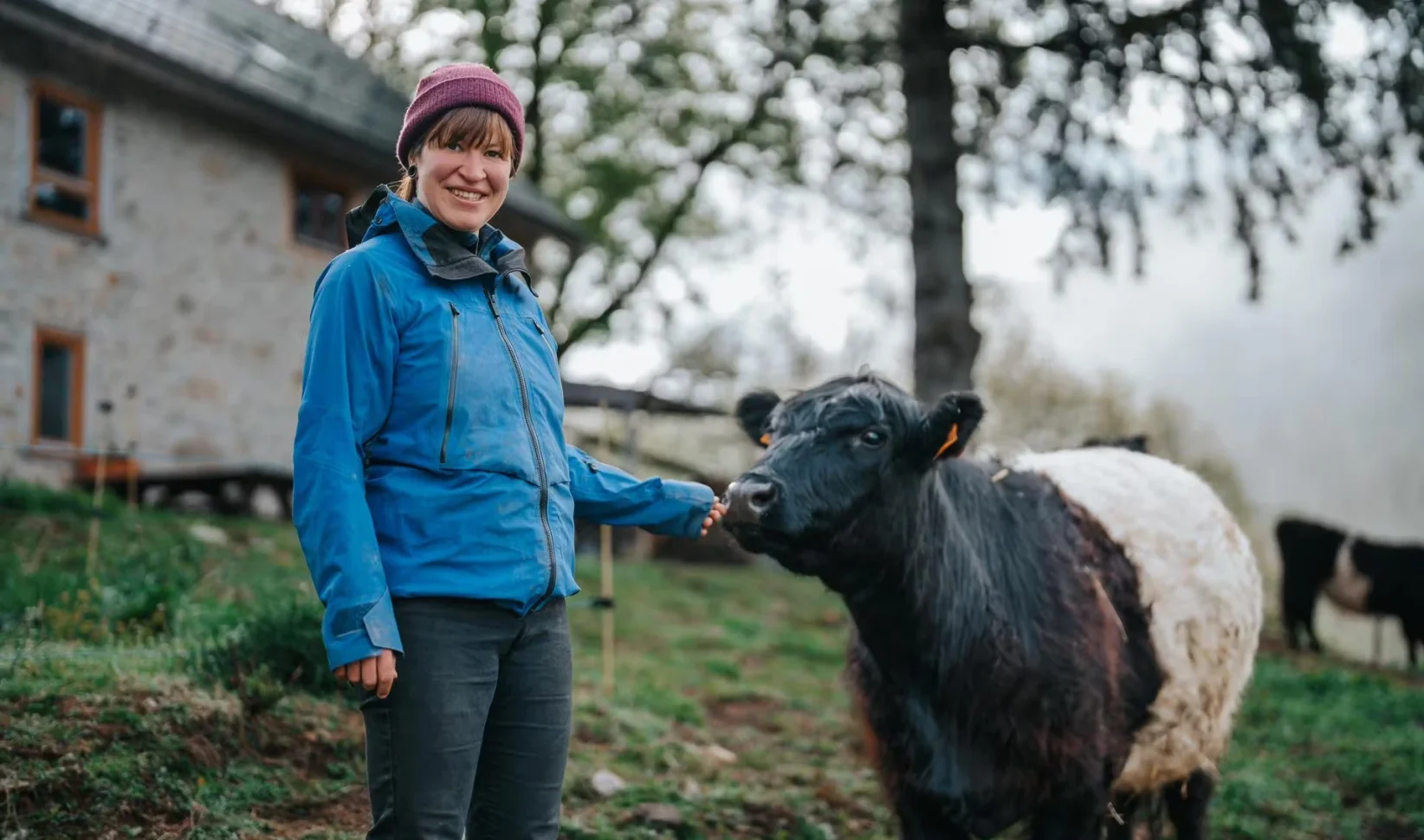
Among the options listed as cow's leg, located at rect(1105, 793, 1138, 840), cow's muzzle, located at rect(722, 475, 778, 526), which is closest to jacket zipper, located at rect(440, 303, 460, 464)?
cow's muzzle, located at rect(722, 475, 778, 526)

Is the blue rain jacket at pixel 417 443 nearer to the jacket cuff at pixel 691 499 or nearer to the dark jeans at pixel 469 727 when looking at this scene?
the dark jeans at pixel 469 727

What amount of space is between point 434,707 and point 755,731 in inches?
198

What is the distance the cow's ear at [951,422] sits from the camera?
152 inches

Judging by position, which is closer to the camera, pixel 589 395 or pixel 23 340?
pixel 589 395

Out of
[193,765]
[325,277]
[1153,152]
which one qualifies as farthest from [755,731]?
[1153,152]

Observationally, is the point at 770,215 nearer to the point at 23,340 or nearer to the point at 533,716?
the point at 23,340

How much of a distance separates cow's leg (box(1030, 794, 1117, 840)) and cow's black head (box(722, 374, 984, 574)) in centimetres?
117

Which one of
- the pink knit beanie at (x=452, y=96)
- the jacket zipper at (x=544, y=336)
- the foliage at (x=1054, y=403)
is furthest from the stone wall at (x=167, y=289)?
the foliage at (x=1054, y=403)

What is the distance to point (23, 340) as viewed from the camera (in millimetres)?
12180

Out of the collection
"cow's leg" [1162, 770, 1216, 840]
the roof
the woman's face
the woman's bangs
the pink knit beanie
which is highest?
the roof

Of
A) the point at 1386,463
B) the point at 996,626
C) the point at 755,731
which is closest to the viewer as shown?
the point at 996,626

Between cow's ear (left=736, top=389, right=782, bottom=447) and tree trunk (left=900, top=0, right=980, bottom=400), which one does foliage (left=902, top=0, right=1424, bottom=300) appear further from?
cow's ear (left=736, top=389, right=782, bottom=447)

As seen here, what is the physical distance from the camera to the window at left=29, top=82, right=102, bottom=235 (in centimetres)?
1262

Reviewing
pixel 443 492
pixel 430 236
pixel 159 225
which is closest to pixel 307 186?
pixel 159 225
